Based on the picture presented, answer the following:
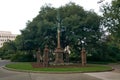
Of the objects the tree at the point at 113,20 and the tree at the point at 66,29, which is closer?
the tree at the point at 113,20

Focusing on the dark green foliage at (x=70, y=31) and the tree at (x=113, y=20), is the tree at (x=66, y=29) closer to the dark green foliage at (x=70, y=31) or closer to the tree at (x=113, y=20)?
the dark green foliage at (x=70, y=31)

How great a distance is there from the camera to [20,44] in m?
50.7

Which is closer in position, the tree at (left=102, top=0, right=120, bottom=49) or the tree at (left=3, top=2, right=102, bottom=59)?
the tree at (left=102, top=0, right=120, bottom=49)

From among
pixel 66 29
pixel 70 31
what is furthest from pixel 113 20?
pixel 66 29

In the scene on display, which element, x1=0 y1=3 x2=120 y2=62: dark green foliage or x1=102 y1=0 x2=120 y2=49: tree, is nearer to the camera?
x1=102 y1=0 x2=120 y2=49: tree

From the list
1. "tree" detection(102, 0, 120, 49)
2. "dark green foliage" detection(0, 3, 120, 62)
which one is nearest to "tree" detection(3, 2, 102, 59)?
Answer: "dark green foliage" detection(0, 3, 120, 62)

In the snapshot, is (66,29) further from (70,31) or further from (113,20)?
(113,20)

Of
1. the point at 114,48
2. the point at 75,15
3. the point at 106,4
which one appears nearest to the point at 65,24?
the point at 75,15

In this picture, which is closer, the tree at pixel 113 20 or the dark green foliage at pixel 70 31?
the tree at pixel 113 20

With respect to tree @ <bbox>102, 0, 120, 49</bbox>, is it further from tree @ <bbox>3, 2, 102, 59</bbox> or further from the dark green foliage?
tree @ <bbox>3, 2, 102, 59</bbox>

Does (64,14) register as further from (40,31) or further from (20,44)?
(20,44)

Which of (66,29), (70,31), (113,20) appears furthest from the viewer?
(66,29)

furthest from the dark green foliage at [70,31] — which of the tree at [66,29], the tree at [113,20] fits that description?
the tree at [113,20]

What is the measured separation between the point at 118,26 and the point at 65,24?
12179 millimetres
